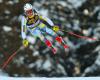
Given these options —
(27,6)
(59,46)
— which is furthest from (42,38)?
(59,46)

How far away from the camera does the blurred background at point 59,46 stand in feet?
82.9

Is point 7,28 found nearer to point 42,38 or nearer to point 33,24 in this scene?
point 42,38

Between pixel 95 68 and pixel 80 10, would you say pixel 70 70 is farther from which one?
pixel 80 10

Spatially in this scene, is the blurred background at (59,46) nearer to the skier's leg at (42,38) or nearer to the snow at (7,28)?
the snow at (7,28)

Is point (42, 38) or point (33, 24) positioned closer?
point (33, 24)

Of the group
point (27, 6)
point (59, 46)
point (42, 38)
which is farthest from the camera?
point (59, 46)

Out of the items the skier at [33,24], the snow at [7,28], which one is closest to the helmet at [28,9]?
the skier at [33,24]

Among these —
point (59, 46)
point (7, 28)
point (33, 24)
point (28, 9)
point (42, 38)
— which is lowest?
point (59, 46)

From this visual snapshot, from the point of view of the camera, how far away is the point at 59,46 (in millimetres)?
25125

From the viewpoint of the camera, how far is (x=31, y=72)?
87.0 feet

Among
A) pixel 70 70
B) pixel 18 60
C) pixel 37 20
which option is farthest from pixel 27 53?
pixel 37 20

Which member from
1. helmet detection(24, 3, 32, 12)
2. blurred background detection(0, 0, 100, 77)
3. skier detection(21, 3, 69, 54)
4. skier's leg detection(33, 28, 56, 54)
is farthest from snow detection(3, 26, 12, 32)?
helmet detection(24, 3, 32, 12)

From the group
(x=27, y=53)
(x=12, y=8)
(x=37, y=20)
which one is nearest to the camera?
(x=37, y=20)

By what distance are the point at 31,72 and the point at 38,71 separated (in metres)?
0.35
